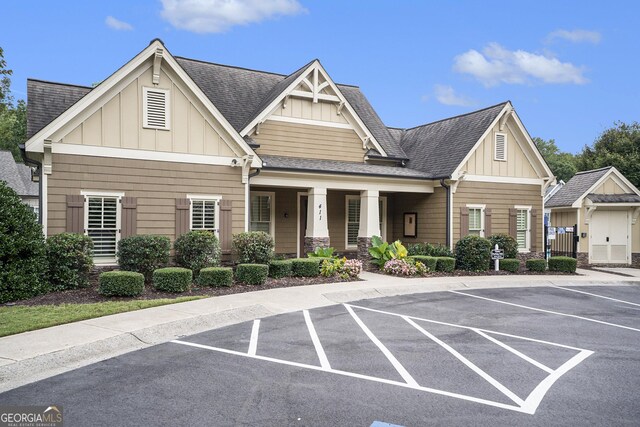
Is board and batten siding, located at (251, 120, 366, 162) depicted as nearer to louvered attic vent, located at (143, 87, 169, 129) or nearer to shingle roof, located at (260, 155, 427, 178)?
shingle roof, located at (260, 155, 427, 178)

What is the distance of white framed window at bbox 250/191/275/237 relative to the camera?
19328mm

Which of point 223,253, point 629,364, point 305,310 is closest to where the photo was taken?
point 629,364

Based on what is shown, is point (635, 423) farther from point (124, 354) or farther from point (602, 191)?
point (602, 191)

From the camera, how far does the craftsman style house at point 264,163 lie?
14.0m

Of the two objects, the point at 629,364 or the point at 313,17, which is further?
the point at 313,17

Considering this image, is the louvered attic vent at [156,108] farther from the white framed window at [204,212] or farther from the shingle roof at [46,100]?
the white framed window at [204,212]

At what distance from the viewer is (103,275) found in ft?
37.6

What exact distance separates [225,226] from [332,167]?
16.4 feet

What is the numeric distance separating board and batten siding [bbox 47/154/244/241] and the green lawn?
3.90 metres

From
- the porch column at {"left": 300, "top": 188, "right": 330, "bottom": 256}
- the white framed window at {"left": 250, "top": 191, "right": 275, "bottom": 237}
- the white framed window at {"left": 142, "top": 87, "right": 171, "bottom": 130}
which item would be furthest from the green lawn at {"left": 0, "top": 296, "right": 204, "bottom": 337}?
the white framed window at {"left": 250, "top": 191, "right": 275, "bottom": 237}

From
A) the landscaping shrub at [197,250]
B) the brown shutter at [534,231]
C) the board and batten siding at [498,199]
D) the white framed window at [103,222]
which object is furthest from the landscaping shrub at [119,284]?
the brown shutter at [534,231]

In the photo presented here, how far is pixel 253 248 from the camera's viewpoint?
14891mm

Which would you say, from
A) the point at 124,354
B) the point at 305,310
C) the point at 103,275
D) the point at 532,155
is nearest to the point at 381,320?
the point at 305,310

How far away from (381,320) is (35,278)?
771 centimetres
